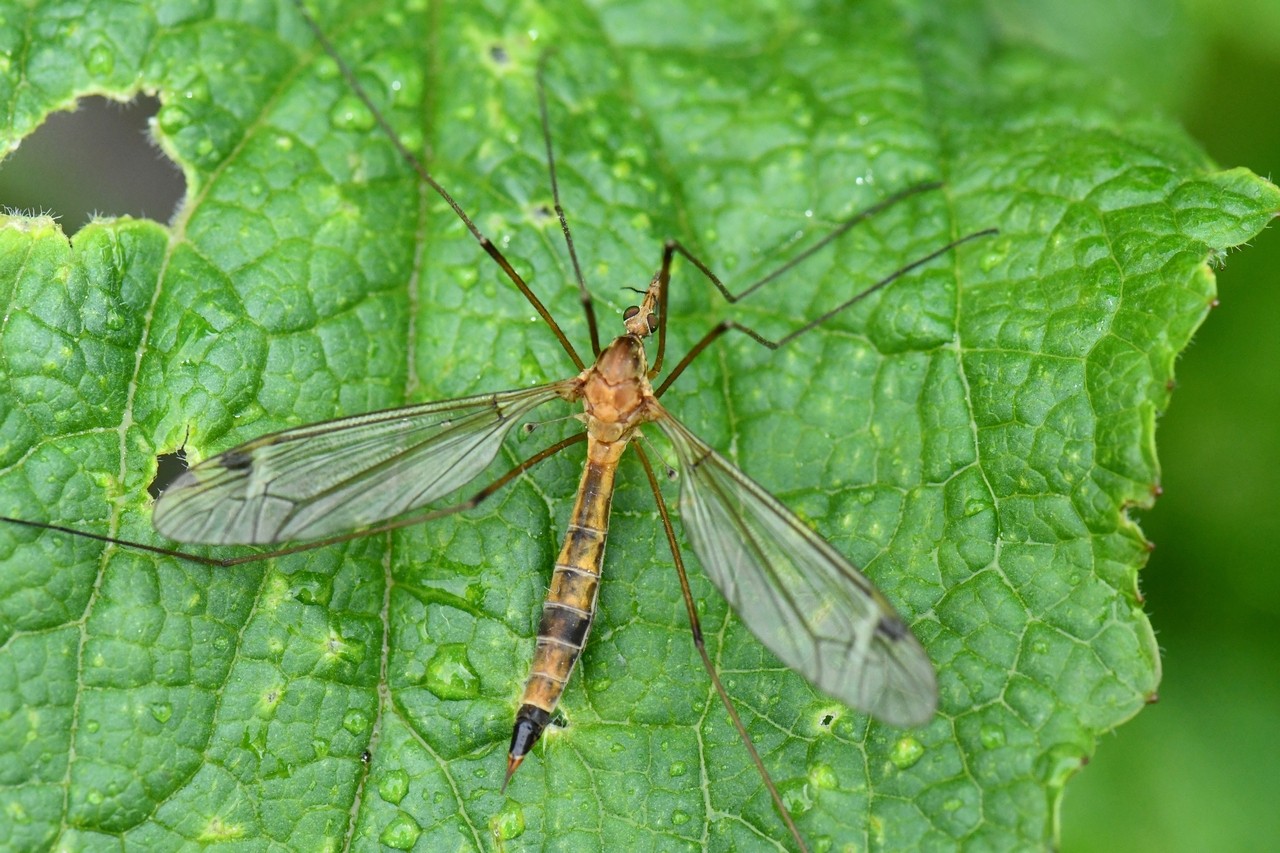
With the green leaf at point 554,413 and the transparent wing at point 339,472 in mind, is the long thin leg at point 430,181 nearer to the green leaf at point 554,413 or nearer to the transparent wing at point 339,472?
the green leaf at point 554,413

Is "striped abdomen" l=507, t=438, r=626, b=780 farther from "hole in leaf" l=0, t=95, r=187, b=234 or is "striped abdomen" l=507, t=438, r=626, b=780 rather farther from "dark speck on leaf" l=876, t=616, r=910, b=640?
"hole in leaf" l=0, t=95, r=187, b=234

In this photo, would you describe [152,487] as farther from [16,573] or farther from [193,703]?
[193,703]

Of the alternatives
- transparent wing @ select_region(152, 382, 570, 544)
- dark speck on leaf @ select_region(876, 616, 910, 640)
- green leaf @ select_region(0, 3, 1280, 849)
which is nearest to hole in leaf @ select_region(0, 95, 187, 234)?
green leaf @ select_region(0, 3, 1280, 849)

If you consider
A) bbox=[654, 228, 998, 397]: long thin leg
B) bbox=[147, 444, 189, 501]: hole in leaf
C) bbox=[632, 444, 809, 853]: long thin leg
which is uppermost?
bbox=[654, 228, 998, 397]: long thin leg

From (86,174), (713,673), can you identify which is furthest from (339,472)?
(86,174)

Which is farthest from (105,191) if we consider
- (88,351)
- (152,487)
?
(152,487)

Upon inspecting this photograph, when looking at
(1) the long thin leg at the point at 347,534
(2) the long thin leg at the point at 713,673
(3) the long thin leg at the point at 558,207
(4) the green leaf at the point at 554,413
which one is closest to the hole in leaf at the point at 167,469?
(4) the green leaf at the point at 554,413

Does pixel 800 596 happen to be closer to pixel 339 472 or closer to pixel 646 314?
pixel 646 314
